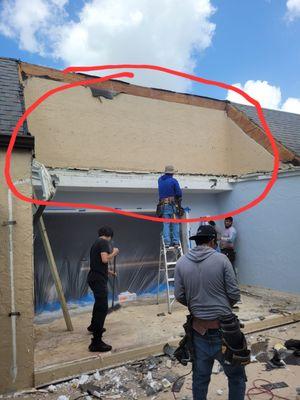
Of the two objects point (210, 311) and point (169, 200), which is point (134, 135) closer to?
point (169, 200)

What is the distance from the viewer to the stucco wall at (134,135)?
8062mm

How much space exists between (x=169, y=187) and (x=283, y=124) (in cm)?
580

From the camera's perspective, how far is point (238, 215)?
30.4ft

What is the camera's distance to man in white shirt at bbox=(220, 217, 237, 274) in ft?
29.9

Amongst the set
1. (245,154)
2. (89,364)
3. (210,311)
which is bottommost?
(89,364)

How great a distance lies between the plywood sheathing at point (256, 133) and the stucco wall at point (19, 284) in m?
6.33

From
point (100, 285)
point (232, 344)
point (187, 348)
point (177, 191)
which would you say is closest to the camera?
point (232, 344)

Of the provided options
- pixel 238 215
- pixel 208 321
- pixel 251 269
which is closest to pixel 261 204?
pixel 238 215

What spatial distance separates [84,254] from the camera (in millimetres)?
7793

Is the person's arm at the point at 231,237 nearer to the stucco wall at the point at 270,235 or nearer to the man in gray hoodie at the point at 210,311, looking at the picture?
the stucco wall at the point at 270,235

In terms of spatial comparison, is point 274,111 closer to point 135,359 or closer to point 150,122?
point 150,122

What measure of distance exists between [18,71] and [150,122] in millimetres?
3435

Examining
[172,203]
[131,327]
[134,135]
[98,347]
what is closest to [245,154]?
[134,135]

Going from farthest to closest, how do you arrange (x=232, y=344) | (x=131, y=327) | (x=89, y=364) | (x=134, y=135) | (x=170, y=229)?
(x=134, y=135), (x=170, y=229), (x=131, y=327), (x=89, y=364), (x=232, y=344)
